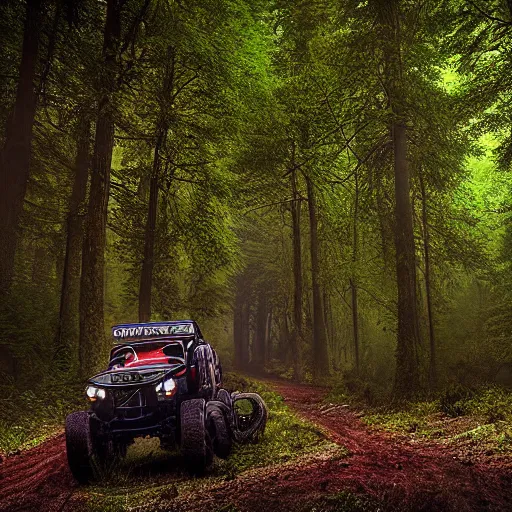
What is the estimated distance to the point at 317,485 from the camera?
5332mm

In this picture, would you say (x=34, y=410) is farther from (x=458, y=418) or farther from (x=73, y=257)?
(x=458, y=418)

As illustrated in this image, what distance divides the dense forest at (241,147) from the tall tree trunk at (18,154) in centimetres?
4

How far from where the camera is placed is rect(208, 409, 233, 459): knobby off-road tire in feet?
20.7

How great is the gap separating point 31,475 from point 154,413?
2.23 m

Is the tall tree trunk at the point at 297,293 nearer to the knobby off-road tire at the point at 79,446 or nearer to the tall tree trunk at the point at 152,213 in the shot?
the tall tree trunk at the point at 152,213

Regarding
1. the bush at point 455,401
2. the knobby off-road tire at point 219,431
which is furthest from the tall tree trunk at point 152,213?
the knobby off-road tire at point 219,431

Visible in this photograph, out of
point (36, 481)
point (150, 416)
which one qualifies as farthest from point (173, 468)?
point (36, 481)

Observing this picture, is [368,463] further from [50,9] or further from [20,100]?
[50,9]

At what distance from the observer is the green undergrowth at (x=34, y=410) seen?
903 cm

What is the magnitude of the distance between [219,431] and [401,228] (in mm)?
8568

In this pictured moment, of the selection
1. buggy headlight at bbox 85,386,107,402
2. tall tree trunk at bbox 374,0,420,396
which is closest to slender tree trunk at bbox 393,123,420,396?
tall tree trunk at bbox 374,0,420,396

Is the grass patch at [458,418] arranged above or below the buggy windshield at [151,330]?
below

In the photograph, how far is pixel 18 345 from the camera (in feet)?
41.8

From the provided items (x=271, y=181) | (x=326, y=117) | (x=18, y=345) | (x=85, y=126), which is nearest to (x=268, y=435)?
(x=18, y=345)
